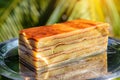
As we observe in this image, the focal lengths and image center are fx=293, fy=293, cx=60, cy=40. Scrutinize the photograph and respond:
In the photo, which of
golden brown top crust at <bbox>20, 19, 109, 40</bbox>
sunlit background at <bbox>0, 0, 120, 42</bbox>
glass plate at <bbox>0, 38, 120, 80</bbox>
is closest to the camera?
glass plate at <bbox>0, 38, 120, 80</bbox>

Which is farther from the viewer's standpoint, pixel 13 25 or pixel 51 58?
A: pixel 13 25

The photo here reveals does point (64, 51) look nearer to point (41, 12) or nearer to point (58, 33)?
point (58, 33)

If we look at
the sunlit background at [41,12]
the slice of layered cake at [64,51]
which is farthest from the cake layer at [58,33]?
the sunlit background at [41,12]

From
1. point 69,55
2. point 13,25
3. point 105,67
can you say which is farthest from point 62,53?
point 13,25

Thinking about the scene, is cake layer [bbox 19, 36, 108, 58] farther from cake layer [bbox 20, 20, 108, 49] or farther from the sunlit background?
the sunlit background

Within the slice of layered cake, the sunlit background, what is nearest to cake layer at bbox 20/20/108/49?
the slice of layered cake

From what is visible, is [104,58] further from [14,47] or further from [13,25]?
[13,25]
